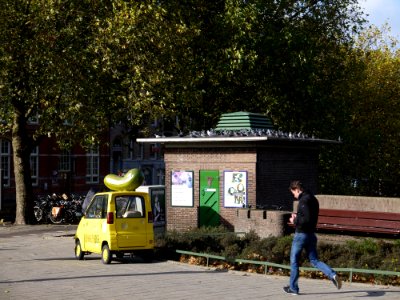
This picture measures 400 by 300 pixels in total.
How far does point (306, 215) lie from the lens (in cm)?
1291

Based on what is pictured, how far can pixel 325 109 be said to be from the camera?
37.7m

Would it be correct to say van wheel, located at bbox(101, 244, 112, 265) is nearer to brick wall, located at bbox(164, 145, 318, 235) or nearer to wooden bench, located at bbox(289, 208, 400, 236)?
wooden bench, located at bbox(289, 208, 400, 236)

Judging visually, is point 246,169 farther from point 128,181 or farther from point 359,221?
point 128,181

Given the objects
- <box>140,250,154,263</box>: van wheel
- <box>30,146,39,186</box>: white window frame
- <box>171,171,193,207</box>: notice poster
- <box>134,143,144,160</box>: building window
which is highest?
<box>134,143,144,160</box>: building window

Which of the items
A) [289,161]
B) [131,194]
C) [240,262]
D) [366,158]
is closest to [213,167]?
[289,161]

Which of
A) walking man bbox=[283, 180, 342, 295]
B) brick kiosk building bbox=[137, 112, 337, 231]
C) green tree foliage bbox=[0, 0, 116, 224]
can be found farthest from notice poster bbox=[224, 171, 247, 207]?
walking man bbox=[283, 180, 342, 295]

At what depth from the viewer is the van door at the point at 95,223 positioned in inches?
723

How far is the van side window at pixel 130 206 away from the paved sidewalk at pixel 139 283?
4.03 ft

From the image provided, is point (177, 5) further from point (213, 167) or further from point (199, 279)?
point (199, 279)

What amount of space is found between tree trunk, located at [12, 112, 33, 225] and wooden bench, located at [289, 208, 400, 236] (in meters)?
15.9

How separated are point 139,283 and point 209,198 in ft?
34.1

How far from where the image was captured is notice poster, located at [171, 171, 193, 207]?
25078mm

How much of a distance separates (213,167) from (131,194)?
6866mm

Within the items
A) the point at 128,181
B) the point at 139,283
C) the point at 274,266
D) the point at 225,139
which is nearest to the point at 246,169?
the point at 225,139
